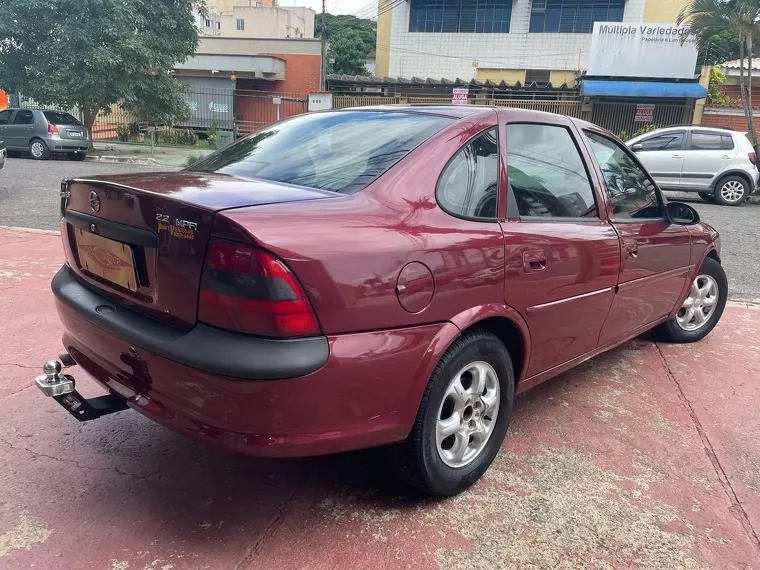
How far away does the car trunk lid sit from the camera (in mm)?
2055

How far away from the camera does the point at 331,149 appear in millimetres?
2746

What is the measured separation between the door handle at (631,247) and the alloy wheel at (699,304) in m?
1.36

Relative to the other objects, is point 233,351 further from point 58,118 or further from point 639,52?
point 639,52

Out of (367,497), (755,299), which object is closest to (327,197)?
(367,497)

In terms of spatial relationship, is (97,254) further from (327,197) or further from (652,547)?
(652,547)

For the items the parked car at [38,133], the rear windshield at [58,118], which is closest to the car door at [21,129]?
the parked car at [38,133]

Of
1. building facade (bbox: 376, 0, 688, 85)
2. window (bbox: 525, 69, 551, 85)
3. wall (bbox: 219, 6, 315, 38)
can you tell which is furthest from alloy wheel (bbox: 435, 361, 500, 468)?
wall (bbox: 219, 6, 315, 38)

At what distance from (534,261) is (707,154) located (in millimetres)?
12694

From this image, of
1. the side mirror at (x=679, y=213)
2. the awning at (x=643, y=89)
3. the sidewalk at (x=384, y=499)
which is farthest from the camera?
the awning at (x=643, y=89)

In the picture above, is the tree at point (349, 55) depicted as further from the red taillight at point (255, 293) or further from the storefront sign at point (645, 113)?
the red taillight at point (255, 293)

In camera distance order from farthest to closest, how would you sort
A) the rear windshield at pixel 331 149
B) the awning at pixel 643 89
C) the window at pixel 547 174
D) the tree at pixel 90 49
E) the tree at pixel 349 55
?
the tree at pixel 349 55 → the awning at pixel 643 89 → the tree at pixel 90 49 → the window at pixel 547 174 → the rear windshield at pixel 331 149

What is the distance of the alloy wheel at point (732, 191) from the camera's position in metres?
13.5

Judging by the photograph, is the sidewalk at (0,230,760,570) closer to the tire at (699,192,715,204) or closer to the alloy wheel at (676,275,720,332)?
the alloy wheel at (676,275,720,332)

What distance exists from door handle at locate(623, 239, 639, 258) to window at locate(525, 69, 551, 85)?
101 feet
